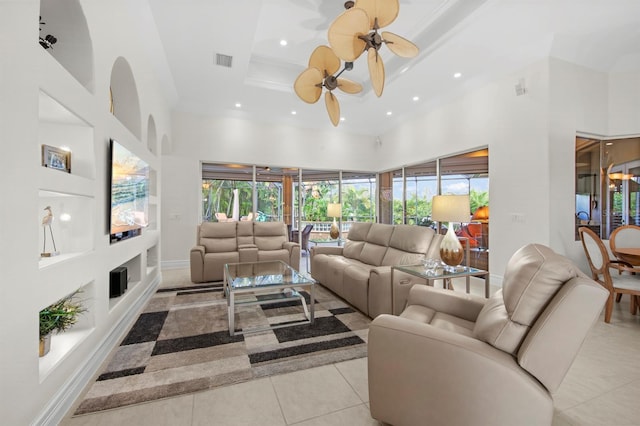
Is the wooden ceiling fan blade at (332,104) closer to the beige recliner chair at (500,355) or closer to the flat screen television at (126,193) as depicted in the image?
the flat screen television at (126,193)

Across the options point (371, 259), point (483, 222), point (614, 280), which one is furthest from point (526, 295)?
point (483, 222)

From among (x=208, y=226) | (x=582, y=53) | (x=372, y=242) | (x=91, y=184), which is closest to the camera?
(x=91, y=184)

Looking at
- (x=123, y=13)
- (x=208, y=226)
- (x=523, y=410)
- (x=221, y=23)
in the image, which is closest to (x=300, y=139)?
(x=208, y=226)

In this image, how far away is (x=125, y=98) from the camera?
10.4 feet

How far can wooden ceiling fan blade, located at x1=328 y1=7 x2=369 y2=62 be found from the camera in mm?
2012

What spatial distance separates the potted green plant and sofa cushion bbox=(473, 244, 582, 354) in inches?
95.0

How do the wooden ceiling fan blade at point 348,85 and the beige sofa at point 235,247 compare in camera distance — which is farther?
the beige sofa at point 235,247

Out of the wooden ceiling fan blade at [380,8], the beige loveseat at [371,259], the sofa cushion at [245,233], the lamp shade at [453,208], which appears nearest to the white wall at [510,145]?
the beige loveseat at [371,259]

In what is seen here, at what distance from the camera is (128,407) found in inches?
64.7

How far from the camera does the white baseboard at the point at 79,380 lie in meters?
1.48

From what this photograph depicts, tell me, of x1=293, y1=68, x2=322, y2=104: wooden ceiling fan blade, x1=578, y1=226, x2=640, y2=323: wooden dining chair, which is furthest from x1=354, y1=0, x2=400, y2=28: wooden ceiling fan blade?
x1=578, y1=226, x2=640, y2=323: wooden dining chair

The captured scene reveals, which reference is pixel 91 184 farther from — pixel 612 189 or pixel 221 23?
pixel 612 189

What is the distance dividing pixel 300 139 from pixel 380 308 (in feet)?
16.4

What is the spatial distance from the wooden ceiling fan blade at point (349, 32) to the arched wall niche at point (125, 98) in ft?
7.32
